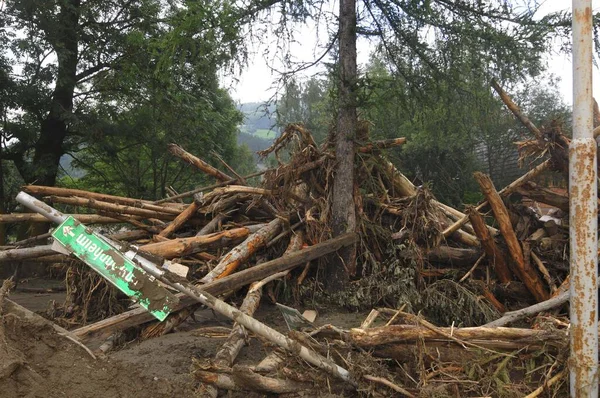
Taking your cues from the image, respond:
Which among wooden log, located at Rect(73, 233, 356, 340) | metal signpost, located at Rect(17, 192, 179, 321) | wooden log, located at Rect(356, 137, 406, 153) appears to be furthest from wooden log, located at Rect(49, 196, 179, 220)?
metal signpost, located at Rect(17, 192, 179, 321)

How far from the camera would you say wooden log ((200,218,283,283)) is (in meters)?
6.52

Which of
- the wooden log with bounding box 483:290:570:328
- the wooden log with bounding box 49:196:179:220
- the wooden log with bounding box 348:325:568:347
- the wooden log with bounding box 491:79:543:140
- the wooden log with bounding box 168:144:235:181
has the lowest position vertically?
the wooden log with bounding box 483:290:570:328

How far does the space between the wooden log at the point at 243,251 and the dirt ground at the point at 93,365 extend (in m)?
1.19

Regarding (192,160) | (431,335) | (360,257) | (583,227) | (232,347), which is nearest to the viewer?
(583,227)

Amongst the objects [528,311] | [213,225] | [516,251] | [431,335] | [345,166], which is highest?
[345,166]

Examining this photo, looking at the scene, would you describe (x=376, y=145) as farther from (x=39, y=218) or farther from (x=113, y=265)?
(x=113, y=265)

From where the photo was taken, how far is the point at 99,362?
390 centimetres

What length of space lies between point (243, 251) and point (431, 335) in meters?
3.51

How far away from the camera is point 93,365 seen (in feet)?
12.5

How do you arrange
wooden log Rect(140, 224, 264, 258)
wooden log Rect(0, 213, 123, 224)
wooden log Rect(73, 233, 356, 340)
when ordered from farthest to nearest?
wooden log Rect(0, 213, 123, 224)
wooden log Rect(140, 224, 264, 258)
wooden log Rect(73, 233, 356, 340)

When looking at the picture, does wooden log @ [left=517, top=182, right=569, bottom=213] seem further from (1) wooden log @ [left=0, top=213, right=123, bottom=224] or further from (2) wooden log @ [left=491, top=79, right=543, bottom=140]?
(1) wooden log @ [left=0, top=213, right=123, bottom=224]

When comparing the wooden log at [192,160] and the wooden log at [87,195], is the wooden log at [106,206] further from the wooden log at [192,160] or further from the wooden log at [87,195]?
the wooden log at [192,160]

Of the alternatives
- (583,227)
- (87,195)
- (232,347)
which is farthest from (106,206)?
(583,227)

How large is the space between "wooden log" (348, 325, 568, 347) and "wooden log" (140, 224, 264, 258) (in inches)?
134
